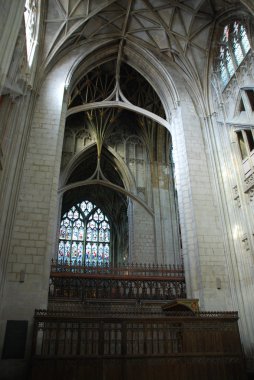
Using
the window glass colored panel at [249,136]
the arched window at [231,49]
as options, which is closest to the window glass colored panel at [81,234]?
the arched window at [231,49]

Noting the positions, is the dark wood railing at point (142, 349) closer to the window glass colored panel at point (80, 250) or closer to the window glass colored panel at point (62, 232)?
the window glass colored panel at point (80, 250)

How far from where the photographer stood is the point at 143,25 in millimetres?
13789

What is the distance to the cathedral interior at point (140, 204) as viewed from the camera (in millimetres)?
7492

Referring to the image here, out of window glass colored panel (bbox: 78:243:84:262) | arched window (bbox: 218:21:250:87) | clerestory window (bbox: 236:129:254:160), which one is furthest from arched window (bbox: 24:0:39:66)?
window glass colored panel (bbox: 78:243:84:262)

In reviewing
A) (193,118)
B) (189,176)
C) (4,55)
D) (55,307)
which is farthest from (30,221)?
(193,118)

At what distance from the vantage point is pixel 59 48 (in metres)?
12.6

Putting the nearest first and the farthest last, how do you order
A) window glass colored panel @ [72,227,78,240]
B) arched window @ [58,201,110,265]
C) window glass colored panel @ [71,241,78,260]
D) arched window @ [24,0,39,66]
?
arched window @ [24,0,39,66]
window glass colored panel @ [71,241,78,260]
arched window @ [58,201,110,265]
window glass colored panel @ [72,227,78,240]

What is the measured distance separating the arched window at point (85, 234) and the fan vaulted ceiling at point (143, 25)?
13483mm

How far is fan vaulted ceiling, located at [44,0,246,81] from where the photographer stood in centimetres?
1254

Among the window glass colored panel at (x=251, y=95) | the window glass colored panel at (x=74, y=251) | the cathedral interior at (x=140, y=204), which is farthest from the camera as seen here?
the window glass colored panel at (x=74, y=251)

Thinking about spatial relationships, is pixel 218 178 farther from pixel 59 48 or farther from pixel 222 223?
pixel 59 48

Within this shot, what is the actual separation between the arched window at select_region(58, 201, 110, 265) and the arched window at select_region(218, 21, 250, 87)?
1457cm

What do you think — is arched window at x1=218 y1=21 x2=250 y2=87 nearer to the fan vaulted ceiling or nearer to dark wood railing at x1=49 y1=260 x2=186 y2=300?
the fan vaulted ceiling

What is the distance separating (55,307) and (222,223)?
19.5 ft
